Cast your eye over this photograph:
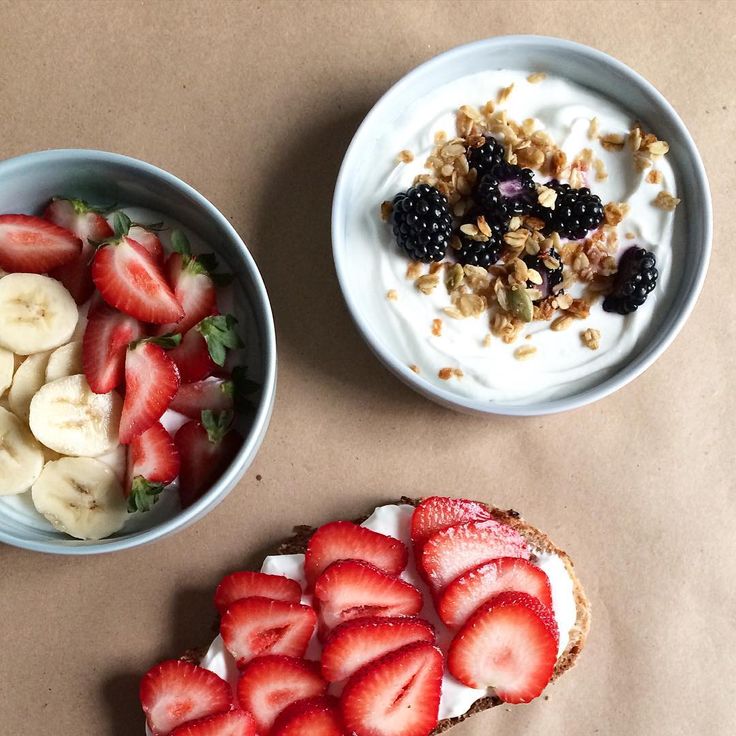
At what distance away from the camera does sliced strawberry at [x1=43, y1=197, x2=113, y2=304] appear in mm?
1708

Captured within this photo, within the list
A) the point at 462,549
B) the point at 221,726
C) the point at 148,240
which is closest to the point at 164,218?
the point at 148,240

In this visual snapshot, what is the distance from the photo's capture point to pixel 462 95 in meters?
1.77

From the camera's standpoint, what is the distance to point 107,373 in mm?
1620

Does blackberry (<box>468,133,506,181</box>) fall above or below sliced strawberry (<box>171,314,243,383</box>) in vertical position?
above

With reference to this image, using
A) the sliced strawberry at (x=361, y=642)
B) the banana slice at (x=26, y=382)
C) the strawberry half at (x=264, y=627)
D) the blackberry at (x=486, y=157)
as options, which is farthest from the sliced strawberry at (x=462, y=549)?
the banana slice at (x=26, y=382)

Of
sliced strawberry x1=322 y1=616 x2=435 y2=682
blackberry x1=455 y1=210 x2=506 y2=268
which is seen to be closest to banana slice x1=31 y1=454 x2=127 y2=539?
sliced strawberry x1=322 y1=616 x2=435 y2=682

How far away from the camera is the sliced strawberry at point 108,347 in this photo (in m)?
1.62

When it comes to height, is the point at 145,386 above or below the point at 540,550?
above

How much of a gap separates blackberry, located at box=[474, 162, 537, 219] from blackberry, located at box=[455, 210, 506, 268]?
0.02 metres

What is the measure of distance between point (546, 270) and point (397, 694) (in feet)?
2.94

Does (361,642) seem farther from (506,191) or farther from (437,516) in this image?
(506,191)

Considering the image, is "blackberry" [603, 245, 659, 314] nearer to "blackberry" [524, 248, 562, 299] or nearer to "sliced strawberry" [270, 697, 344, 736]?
"blackberry" [524, 248, 562, 299]

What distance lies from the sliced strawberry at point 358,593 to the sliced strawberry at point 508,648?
0.45 ft

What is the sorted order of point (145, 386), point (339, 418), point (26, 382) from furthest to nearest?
1. point (339, 418)
2. point (26, 382)
3. point (145, 386)
